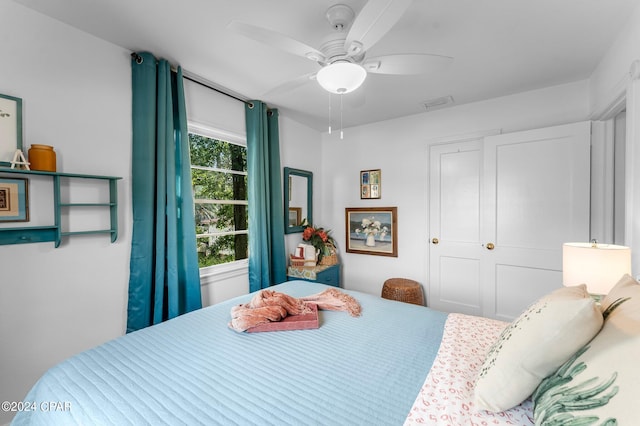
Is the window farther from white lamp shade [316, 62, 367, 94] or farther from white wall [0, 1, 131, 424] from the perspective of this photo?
white lamp shade [316, 62, 367, 94]

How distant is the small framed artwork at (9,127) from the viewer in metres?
1.48

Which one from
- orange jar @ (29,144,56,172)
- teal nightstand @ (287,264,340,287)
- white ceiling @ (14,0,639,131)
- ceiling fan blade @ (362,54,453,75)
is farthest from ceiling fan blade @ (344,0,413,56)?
teal nightstand @ (287,264,340,287)

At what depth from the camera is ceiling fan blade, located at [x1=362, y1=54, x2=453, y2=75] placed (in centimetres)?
147

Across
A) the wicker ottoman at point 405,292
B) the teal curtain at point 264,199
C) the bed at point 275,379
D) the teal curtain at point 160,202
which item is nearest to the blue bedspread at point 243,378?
the bed at point 275,379

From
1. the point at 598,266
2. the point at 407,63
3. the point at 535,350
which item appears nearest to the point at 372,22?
the point at 407,63

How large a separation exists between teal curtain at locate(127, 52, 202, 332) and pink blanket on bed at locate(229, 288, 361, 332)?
805 millimetres

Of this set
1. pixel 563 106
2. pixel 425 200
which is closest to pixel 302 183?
pixel 425 200

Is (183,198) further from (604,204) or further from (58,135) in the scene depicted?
(604,204)

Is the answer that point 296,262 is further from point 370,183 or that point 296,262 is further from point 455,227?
point 455,227

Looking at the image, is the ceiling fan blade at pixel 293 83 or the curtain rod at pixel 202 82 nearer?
the ceiling fan blade at pixel 293 83

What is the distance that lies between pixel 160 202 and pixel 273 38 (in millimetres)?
1450

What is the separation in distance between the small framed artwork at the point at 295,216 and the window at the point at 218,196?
2.19 ft

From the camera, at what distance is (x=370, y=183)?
142 inches

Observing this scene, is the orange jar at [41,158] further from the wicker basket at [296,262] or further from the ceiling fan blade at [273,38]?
the wicker basket at [296,262]
